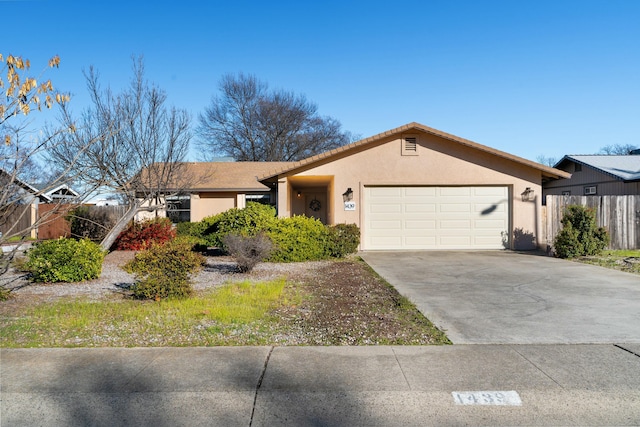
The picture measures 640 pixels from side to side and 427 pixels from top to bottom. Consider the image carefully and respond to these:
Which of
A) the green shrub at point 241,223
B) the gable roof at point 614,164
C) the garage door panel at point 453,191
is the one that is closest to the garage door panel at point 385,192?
the garage door panel at point 453,191

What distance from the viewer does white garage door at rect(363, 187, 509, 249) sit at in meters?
15.3

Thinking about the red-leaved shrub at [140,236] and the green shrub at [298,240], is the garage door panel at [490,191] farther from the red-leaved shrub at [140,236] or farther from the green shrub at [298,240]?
the red-leaved shrub at [140,236]

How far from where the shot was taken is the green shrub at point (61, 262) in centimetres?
920

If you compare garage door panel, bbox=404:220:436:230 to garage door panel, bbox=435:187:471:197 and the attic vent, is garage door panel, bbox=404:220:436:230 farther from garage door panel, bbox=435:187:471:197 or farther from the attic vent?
the attic vent

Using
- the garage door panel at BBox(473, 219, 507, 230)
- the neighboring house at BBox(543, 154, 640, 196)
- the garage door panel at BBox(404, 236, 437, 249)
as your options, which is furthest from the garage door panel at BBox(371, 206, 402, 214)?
the neighboring house at BBox(543, 154, 640, 196)

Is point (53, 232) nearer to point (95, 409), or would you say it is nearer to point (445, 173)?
point (445, 173)

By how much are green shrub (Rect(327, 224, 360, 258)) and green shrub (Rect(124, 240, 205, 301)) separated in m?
6.25

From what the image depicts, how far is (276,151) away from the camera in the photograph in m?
36.8

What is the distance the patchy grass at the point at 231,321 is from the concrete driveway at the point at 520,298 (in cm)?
60

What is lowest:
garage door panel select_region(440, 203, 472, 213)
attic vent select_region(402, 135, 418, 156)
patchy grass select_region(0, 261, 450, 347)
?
patchy grass select_region(0, 261, 450, 347)

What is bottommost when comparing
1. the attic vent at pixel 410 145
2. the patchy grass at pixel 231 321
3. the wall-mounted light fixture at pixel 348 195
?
the patchy grass at pixel 231 321

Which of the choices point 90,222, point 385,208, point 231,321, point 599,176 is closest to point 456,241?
point 385,208

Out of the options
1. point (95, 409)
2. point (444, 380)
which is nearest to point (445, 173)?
point (444, 380)

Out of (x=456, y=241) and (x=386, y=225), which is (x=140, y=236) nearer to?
(x=386, y=225)
